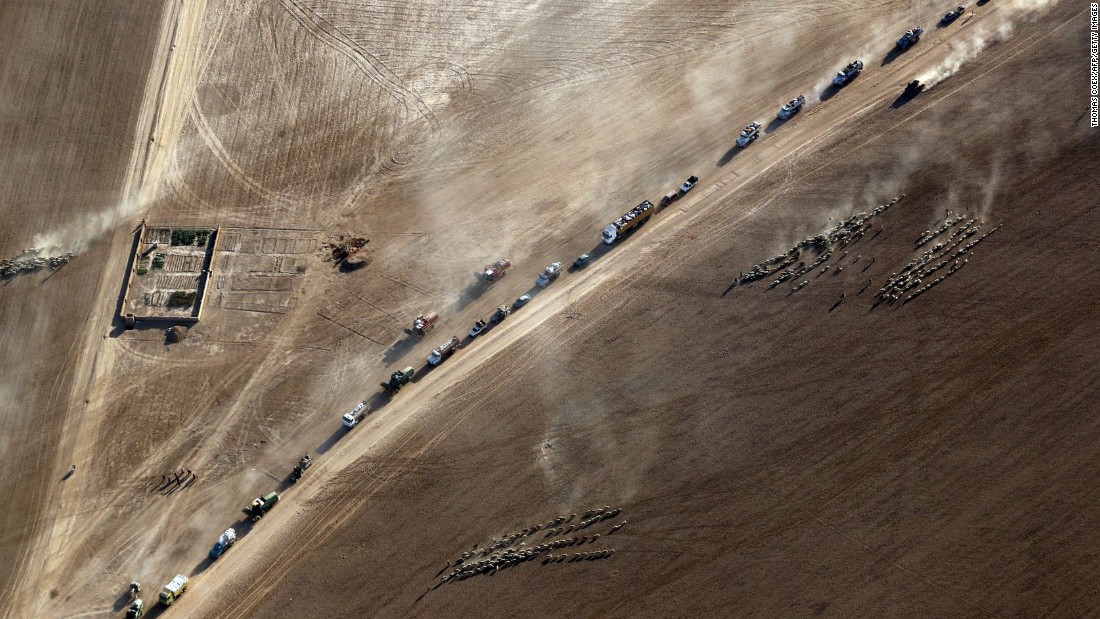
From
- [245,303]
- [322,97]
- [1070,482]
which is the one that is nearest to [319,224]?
[245,303]

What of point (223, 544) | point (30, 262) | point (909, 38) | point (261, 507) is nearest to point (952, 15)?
point (909, 38)

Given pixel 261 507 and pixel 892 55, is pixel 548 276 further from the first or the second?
pixel 892 55

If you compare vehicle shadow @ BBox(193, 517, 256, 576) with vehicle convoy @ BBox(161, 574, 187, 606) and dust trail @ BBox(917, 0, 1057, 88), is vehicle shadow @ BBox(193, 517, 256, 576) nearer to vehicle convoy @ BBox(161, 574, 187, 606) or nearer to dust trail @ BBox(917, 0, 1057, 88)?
vehicle convoy @ BBox(161, 574, 187, 606)

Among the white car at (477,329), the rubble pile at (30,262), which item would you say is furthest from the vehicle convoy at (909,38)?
Answer: the rubble pile at (30,262)

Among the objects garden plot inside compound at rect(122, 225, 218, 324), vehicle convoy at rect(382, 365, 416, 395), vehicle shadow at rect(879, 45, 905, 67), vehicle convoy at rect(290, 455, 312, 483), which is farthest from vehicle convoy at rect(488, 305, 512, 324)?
vehicle shadow at rect(879, 45, 905, 67)

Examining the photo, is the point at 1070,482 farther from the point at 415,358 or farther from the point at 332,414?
the point at 332,414

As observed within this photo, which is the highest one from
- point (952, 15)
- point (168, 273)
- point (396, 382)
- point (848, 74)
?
point (168, 273)
